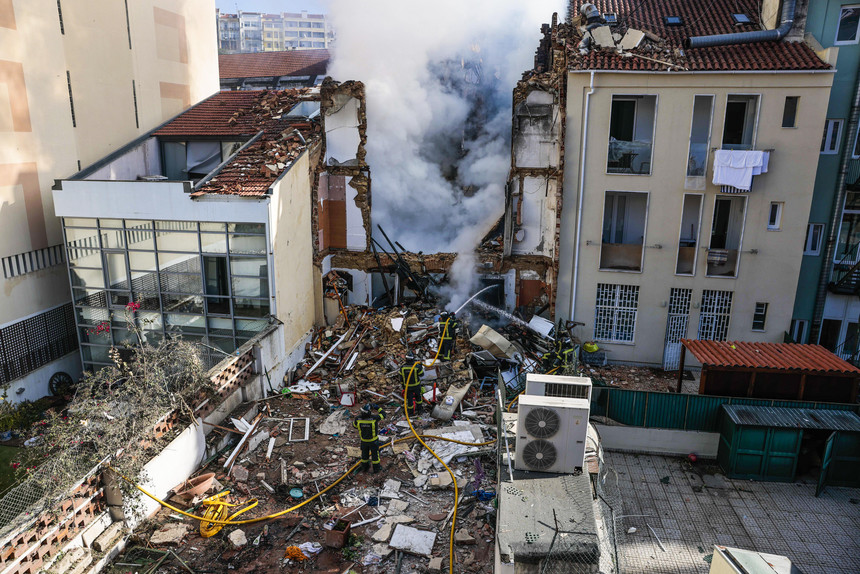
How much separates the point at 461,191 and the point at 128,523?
13.9 metres

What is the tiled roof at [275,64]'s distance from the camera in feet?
112

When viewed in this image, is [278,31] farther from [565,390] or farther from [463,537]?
[463,537]

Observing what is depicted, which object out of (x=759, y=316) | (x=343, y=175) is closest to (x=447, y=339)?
(x=343, y=175)

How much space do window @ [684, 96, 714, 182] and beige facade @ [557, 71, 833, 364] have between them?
0.10 feet

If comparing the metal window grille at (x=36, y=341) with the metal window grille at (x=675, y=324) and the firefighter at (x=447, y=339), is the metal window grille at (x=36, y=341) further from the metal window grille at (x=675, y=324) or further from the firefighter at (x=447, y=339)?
the metal window grille at (x=675, y=324)

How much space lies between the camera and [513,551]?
23.9 ft

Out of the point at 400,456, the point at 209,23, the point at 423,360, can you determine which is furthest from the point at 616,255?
the point at 209,23

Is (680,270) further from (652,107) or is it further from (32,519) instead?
(32,519)

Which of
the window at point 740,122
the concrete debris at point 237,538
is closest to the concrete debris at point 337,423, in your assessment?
the concrete debris at point 237,538

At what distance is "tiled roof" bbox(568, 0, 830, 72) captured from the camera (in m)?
16.0

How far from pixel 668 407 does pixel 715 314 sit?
222 inches

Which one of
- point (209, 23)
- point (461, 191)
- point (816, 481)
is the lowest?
point (816, 481)

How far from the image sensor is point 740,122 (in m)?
17.1

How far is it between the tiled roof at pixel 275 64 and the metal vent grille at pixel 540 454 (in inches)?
1154
